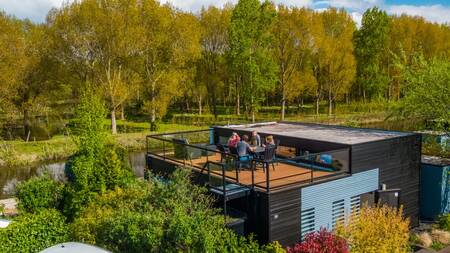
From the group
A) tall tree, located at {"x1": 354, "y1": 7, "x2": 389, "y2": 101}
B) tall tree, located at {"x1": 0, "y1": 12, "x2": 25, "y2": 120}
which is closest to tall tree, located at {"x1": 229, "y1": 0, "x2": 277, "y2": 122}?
tall tree, located at {"x1": 354, "y1": 7, "x2": 389, "y2": 101}

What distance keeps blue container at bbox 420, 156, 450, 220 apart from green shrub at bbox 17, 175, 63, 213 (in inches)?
608

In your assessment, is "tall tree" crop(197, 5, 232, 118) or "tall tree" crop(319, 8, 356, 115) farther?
"tall tree" crop(319, 8, 356, 115)

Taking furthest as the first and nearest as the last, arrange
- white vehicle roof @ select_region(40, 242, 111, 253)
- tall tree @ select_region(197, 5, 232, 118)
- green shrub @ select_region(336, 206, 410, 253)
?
tall tree @ select_region(197, 5, 232, 118), green shrub @ select_region(336, 206, 410, 253), white vehicle roof @ select_region(40, 242, 111, 253)

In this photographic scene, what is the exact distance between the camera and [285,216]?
43.4 ft

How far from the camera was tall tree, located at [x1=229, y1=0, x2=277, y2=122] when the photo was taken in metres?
49.7

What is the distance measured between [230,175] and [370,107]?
5343 centimetres

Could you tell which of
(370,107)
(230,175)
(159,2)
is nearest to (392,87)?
(370,107)

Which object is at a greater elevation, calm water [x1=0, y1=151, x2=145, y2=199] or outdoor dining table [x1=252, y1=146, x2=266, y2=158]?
outdoor dining table [x1=252, y1=146, x2=266, y2=158]

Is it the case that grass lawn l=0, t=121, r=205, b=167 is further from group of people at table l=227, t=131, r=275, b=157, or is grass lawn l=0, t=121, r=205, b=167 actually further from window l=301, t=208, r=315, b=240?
window l=301, t=208, r=315, b=240

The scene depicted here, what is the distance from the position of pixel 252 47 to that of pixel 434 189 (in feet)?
117

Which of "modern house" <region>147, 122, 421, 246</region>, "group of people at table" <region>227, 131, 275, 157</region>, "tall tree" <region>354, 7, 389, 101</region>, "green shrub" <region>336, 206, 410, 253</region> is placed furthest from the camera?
"tall tree" <region>354, 7, 389, 101</region>

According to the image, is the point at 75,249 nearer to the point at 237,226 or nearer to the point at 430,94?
the point at 237,226

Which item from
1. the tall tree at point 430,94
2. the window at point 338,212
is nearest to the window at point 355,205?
the window at point 338,212

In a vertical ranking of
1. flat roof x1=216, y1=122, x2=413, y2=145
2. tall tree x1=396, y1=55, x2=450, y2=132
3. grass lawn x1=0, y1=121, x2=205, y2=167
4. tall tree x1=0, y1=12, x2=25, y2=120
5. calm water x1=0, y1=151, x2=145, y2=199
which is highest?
tall tree x1=0, y1=12, x2=25, y2=120
